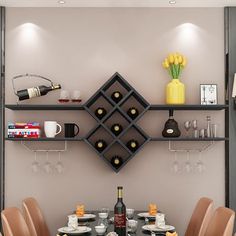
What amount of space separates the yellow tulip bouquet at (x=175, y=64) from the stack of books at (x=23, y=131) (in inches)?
54.1

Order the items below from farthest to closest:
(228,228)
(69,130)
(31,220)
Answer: (69,130), (31,220), (228,228)

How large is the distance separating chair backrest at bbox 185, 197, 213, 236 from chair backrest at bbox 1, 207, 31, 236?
1396 mm

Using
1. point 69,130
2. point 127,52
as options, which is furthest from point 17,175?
point 127,52

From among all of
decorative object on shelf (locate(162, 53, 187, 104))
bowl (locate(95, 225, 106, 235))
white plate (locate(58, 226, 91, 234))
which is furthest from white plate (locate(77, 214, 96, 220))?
decorative object on shelf (locate(162, 53, 187, 104))

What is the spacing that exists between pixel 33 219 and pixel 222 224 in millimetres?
1626

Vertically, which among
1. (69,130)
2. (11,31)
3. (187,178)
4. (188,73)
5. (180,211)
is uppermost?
(11,31)

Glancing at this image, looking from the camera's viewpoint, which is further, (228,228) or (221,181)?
(221,181)

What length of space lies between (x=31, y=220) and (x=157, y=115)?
1651mm

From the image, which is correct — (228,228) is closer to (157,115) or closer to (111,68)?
(157,115)

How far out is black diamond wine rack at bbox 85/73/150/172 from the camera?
493 cm

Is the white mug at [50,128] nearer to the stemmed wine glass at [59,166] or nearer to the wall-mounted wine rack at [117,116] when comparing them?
the wall-mounted wine rack at [117,116]

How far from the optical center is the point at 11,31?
5.21 m

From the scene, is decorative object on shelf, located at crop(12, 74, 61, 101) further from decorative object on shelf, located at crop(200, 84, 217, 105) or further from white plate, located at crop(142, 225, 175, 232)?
white plate, located at crop(142, 225, 175, 232)

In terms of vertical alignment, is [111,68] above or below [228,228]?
above
